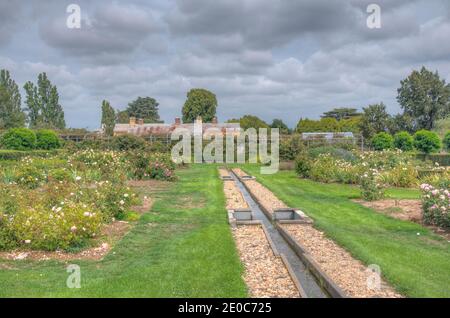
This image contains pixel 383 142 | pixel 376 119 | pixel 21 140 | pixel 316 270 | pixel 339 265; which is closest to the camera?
pixel 316 270

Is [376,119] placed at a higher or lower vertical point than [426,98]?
lower

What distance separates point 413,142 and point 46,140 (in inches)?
1162

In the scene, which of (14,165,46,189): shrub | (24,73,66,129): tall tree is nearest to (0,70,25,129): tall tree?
Answer: (24,73,66,129): tall tree

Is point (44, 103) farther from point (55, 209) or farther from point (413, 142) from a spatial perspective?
point (55, 209)

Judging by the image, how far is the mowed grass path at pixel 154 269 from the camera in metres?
5.09

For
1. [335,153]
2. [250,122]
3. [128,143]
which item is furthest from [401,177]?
[250,122]

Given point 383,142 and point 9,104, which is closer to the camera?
point 383,142

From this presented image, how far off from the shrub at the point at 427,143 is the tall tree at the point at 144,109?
54.0 meters

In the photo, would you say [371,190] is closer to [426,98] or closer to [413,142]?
[413,142]

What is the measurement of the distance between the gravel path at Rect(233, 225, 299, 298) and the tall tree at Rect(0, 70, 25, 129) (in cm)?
4176

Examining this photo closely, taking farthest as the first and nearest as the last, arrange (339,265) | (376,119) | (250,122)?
(250,122) → (376,119) → (339,265)

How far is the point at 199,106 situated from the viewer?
65.9m

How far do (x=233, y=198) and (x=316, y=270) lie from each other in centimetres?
781

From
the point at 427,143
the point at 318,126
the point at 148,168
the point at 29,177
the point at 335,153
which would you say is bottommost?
the point at 148,168
